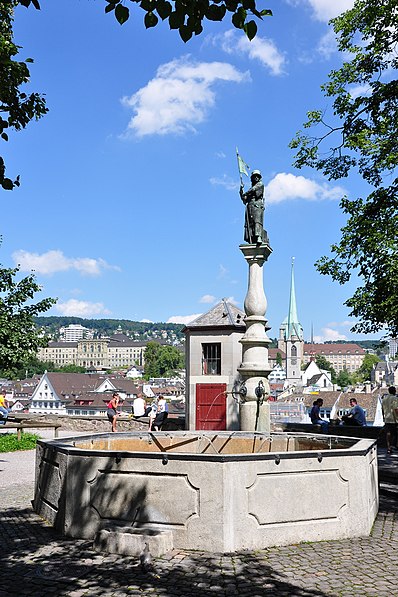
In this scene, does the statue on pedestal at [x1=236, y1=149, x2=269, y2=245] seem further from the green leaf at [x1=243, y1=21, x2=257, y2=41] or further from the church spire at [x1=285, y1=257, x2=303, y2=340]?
the church spire at [x1=285, y1=257, x2=303, y2=340]

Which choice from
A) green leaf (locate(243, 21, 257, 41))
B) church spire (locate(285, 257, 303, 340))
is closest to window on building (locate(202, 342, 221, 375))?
green leaf (locate(243, 21, 257, 41))

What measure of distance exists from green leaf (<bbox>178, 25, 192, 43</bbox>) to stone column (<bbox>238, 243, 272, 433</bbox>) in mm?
8667

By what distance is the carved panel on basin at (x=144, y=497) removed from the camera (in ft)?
23.6

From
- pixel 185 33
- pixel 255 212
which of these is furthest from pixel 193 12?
pixel 255 212

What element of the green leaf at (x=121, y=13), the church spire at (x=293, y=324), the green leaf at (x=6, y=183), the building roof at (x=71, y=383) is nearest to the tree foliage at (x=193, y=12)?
the green leaf at (x=121, y=13)

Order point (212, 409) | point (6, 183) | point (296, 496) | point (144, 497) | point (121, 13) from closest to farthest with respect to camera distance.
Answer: point (121, 13) → point (6, 183) → point (144, 497) → point (296, 496) → point (212, 409)

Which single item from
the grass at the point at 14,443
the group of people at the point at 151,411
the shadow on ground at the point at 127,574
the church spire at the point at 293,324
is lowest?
the shadow on ground at the point at 127,574

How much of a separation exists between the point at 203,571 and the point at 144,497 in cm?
135

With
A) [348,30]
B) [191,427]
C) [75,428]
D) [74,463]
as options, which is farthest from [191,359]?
[74,463]

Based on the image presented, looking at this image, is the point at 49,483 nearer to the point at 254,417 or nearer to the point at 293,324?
the point at 254,417

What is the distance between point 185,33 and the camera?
5.15 metres

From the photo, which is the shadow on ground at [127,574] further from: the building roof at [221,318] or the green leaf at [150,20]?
the building roof at [221,318]

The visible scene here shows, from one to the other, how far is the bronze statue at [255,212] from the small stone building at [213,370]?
8.67 m

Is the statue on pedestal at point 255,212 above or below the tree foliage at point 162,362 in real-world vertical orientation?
below
